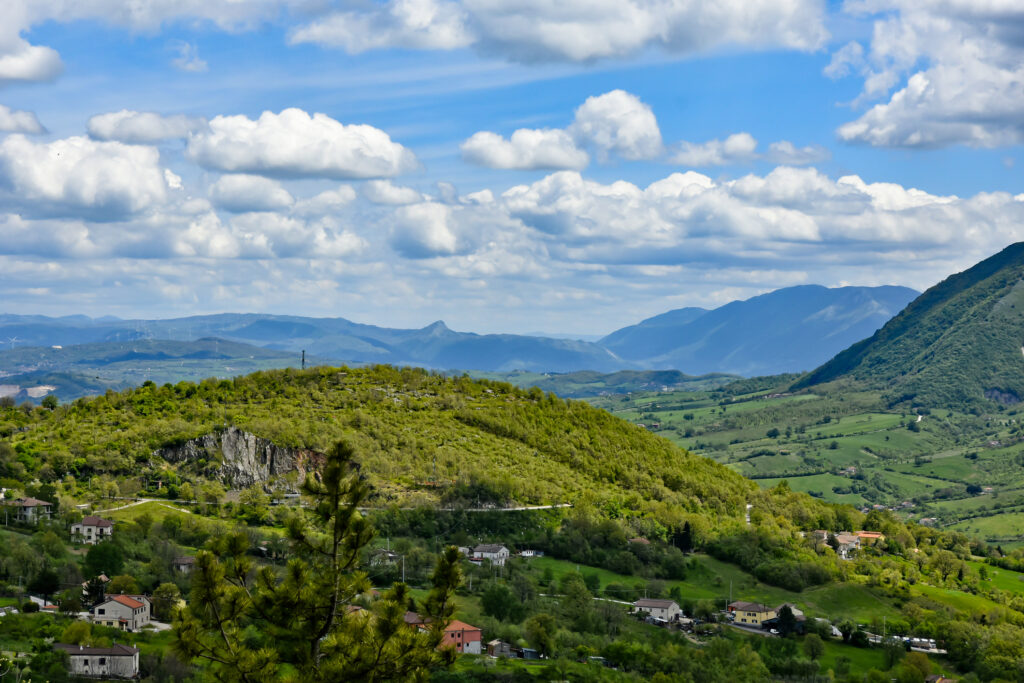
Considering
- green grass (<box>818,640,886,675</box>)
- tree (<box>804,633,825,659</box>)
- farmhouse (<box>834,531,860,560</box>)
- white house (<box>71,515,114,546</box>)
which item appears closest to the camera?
green grass (<box>818,640,886,675</box>)

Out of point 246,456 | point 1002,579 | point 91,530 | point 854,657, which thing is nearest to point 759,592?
point 854,657

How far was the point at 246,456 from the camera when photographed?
11138cm

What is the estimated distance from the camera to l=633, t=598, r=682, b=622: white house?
87812 millimetres

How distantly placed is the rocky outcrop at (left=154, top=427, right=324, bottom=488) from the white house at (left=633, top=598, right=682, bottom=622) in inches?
1549

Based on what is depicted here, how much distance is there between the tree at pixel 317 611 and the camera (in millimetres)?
22234

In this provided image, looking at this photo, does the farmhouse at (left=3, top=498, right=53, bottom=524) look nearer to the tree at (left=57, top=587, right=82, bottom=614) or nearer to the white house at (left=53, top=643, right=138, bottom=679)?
the tree at (left=57, top=587, right=82, bottom=614)

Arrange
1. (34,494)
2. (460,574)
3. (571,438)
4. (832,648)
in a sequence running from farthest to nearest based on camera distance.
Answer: (571,438), (34,494), (832,648), (460,574)

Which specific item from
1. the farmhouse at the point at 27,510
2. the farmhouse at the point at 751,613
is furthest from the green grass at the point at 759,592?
the farmhouse at the point at 27,510

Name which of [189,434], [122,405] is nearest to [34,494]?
[189,434]

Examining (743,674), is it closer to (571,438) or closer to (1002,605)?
(1002,605)

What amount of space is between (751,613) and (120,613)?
2069 inches

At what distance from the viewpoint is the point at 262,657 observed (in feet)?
72.5

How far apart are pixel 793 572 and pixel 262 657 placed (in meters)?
90.2

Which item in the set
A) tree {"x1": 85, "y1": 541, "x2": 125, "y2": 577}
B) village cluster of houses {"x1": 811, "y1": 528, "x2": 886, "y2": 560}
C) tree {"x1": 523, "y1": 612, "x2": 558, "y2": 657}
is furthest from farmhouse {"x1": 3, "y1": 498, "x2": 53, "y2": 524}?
village cluster of houses {"x1": 811, "y1": 528, "x2": 886, "y2": 560}
